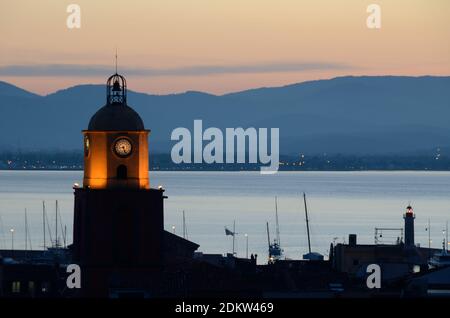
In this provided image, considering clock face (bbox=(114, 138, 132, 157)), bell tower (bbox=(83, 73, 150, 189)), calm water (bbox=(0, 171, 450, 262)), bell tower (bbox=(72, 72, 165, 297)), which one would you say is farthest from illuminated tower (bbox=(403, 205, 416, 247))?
clock face (bbox=(114, 138, 132, 157))

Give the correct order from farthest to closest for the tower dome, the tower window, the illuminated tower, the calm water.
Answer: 1. the calm water
2. the illuminated tower
3. the tower window
4. the tower dome

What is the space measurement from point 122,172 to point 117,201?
0.71 meters

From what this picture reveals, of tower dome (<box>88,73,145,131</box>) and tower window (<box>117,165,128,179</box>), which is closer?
tower dome (<box>88,73,145,131</box>)

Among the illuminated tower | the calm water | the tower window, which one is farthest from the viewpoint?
the calm water

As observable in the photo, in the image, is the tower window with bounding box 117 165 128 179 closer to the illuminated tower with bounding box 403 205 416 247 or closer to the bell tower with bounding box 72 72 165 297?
the bell tower with bounding box 72 72 165 297

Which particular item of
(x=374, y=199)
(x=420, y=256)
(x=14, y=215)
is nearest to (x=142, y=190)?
(x=420, y=256)

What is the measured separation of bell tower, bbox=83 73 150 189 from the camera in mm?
41844

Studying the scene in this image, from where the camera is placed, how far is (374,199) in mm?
196000

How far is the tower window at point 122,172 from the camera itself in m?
42.6

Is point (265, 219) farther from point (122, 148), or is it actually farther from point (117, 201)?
point (122, 148)

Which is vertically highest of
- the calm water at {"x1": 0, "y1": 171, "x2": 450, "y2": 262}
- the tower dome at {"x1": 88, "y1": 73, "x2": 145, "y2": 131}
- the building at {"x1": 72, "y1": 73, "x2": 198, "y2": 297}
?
the tower dome at {"x1": 88, "y1": 73, "x2": 145, "y2": 131}

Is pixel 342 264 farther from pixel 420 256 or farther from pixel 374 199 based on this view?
pixel 374 199

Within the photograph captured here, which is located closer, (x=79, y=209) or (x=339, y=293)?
(x=339, y=293)
